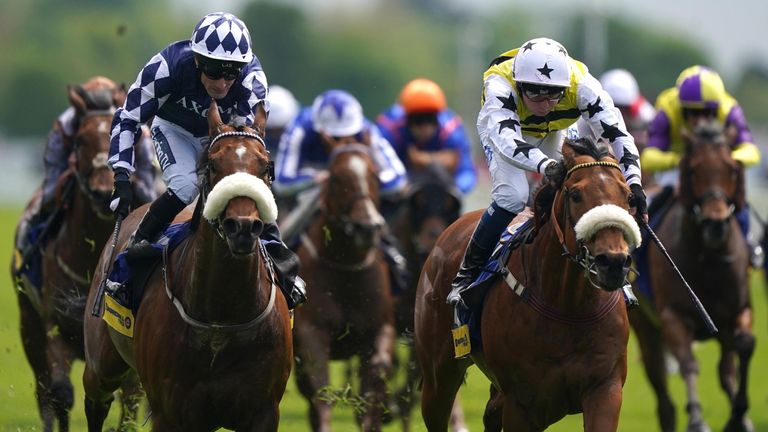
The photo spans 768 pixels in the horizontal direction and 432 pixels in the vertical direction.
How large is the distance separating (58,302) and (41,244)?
2.33 feet

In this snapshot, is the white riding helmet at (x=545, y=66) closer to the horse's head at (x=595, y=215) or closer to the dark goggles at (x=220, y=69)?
the horse's head at (x=595, y=215)

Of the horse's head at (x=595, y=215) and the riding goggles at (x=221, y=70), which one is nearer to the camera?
the horse's head at (x=595, y=215)

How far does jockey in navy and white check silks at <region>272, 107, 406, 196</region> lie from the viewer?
12.0m

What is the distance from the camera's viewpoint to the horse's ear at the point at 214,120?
6.79 metres

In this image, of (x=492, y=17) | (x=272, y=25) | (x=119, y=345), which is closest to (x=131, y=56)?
(x=272, y=25)

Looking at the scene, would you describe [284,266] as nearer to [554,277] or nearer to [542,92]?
[554,277]

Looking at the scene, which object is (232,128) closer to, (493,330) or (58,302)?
(493,330)

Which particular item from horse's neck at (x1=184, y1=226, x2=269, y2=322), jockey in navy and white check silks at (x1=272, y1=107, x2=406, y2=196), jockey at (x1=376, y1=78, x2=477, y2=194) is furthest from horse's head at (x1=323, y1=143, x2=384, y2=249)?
horse's neck at (x1=184, y1=226, x2=269, y2=322)

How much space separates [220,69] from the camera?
724 cm

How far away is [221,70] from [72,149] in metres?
3.39

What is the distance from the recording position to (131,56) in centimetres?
4794

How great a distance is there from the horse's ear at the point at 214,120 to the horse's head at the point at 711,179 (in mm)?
4810

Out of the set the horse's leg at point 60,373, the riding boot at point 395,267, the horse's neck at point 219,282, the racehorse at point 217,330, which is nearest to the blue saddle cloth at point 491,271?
the racehorse at point 217,330

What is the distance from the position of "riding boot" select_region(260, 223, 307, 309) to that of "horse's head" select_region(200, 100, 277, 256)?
2.62ft
